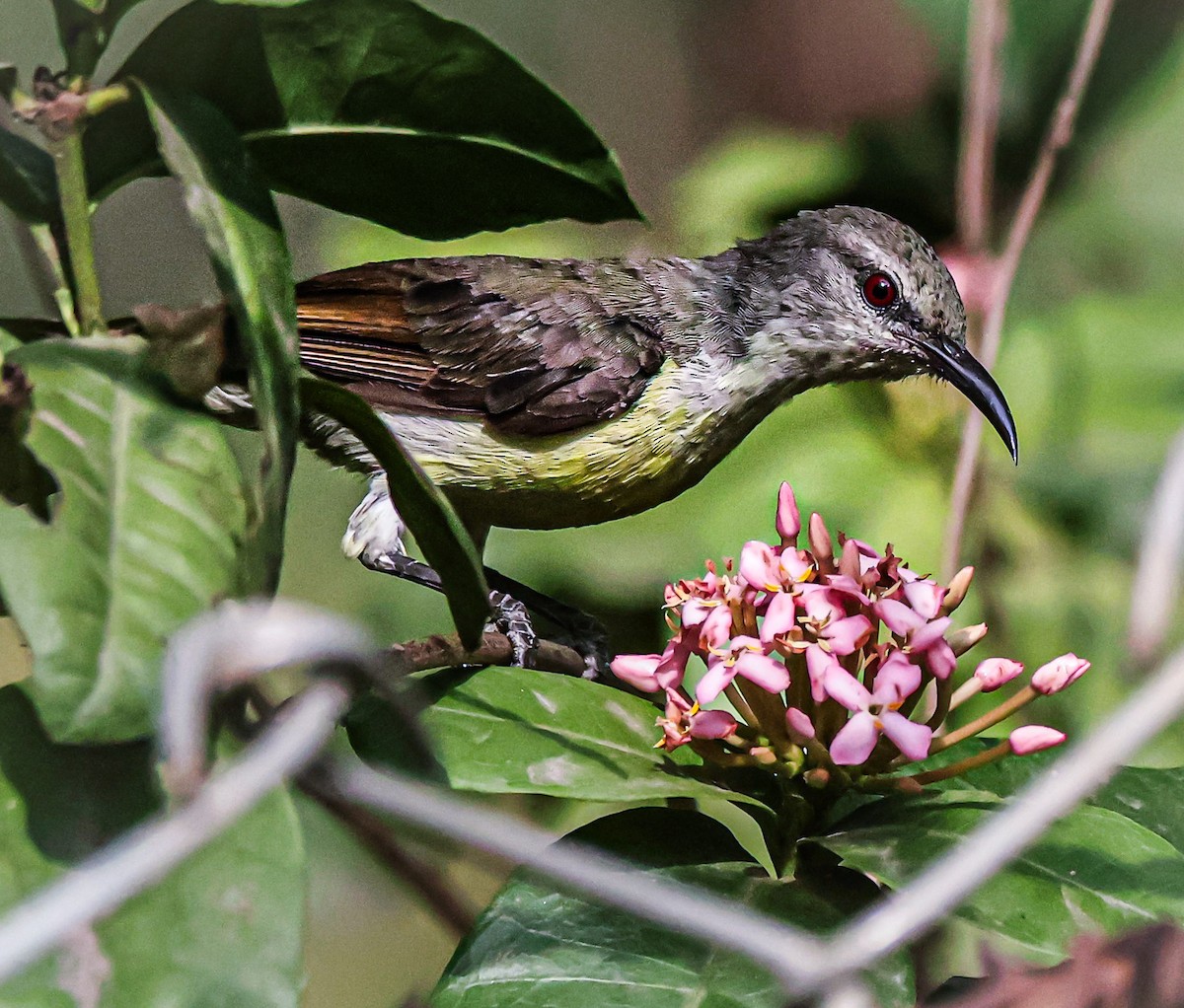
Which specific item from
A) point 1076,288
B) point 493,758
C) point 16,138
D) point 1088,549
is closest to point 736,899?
point 493,758

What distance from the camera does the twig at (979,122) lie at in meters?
2.83

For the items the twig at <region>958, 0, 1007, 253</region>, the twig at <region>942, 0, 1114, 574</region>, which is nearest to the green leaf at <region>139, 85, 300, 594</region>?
the twig at <region>942, 0, 1114, 574</region>

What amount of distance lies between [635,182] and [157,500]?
4.50 m

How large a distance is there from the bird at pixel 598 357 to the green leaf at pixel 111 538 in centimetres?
132

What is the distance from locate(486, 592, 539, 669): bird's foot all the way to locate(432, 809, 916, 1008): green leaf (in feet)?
2.29

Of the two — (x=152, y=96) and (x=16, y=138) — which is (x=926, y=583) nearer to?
(x=152, y=96)

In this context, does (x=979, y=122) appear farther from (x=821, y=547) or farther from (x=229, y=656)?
(x=229, y=656)

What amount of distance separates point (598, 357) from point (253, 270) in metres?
1.43

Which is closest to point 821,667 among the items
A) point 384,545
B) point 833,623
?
point 833,623

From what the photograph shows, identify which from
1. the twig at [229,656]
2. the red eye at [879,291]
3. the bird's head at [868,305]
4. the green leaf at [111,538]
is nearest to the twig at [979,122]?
the bird's head at [868,305]

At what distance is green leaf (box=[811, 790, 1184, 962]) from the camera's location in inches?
45.3

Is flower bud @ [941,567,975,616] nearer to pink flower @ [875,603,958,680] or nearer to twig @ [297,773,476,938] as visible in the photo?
pink flower @ [875,603,958,680]

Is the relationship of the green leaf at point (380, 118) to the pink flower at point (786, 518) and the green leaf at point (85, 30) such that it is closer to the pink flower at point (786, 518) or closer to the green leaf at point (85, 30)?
the green leaf at point (85, 30)

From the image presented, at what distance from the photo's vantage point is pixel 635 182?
17.3ft
